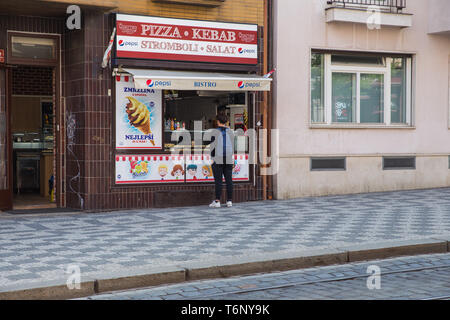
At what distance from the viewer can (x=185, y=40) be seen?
1331cm

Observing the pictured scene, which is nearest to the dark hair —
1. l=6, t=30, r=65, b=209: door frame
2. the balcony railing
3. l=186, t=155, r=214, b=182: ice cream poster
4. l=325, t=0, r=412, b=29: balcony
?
l=186, t=155, r=214, b=182: ice cream poster

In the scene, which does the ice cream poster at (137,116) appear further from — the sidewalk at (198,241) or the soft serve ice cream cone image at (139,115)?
the sidewalk at (198,241)

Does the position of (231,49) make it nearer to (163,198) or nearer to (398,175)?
(163,198)

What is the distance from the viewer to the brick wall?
1661 cm

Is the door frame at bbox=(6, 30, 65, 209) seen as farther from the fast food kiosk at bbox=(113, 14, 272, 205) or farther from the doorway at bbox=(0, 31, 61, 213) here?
the fast food kiosk at bbox=(113, 14, 272, 205)

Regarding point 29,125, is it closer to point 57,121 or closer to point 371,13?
point 57,121

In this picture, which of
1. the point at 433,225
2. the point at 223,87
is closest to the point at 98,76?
the point at 223,87

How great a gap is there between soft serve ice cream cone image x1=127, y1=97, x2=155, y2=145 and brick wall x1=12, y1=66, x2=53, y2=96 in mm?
4393

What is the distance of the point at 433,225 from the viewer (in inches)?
412

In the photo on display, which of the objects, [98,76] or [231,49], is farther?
[231,49]

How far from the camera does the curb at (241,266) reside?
652 cm

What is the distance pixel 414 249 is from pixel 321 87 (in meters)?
7.30

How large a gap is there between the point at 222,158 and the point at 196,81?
1588 mm

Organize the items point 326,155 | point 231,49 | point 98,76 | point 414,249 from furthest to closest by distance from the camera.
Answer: point 326,155, point 231,49, point 98,76, point 414,249
